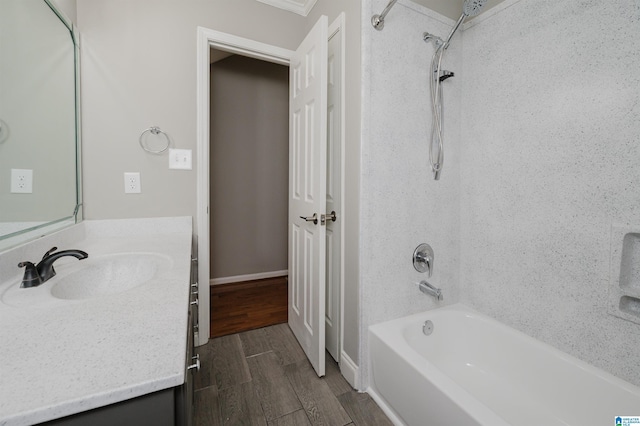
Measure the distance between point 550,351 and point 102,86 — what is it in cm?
278

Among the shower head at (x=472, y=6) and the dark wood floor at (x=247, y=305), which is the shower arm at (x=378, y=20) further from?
the dark wood floor at (x=247, y=305)

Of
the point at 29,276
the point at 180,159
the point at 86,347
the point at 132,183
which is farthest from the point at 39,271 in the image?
the point at 180,159

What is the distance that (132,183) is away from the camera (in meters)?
1.73

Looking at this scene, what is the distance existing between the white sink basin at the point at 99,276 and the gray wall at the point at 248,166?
74.1 inches

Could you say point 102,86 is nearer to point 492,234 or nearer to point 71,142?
point 71,142

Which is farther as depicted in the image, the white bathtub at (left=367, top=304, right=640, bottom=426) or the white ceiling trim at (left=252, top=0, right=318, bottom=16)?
the white ceiling trim at (left=252, top=0, right=318, bottom=16)

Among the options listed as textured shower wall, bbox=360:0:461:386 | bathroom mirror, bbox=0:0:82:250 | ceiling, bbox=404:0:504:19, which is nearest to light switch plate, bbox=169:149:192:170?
bathroom mirror, bbox=0:0:82:250

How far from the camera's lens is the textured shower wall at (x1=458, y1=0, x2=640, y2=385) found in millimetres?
1165

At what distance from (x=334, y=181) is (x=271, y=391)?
1.25 metres

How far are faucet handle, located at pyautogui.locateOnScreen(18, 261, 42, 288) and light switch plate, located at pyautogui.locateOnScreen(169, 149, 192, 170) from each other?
1008 mm

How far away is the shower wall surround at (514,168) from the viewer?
1189 mm

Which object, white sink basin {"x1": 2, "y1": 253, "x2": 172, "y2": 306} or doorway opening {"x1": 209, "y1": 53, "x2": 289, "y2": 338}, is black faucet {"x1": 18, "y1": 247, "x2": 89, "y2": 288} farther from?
doorway opening {"x1": 209, "y1": 53, "x2": 289, "y2": 338}

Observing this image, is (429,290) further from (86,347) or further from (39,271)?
(39,271)

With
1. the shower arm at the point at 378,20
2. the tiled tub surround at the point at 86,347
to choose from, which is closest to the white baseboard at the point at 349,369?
the tiled tub surround at the point at 86,347
